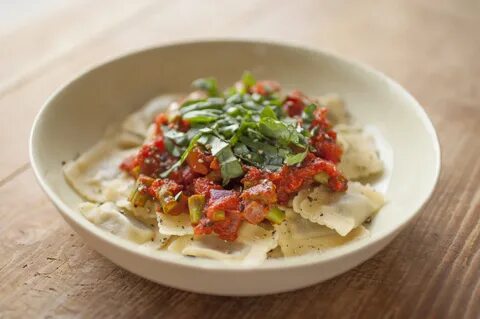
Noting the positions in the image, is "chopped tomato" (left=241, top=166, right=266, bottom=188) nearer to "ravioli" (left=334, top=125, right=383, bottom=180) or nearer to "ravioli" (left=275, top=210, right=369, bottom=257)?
"ravioli" (left=275, top=210, right=369, bottom=257)

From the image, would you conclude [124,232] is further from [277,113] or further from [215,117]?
[277,113]

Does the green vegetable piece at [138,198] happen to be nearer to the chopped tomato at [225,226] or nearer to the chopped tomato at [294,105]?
the chopped tomato at [225,226]

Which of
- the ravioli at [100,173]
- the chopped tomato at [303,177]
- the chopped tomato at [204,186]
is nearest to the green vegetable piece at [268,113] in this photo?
the chopped tomato at [303,177]

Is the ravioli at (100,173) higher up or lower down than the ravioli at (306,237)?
higher up

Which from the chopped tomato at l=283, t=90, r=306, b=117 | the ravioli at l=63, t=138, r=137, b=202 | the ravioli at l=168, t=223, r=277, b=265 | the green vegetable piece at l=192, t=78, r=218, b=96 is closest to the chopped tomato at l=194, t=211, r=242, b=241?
the ravioli at l=168, t=223, r=277, b=265

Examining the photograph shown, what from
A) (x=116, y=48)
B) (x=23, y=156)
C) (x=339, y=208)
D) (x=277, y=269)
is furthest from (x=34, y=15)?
(x=277, y=269)

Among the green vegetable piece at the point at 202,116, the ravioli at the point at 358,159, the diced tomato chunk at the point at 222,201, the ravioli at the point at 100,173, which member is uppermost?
the green vegetable piece at the point at 202,116

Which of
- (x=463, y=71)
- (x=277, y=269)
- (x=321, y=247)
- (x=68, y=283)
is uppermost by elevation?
(x=277, y=269)
